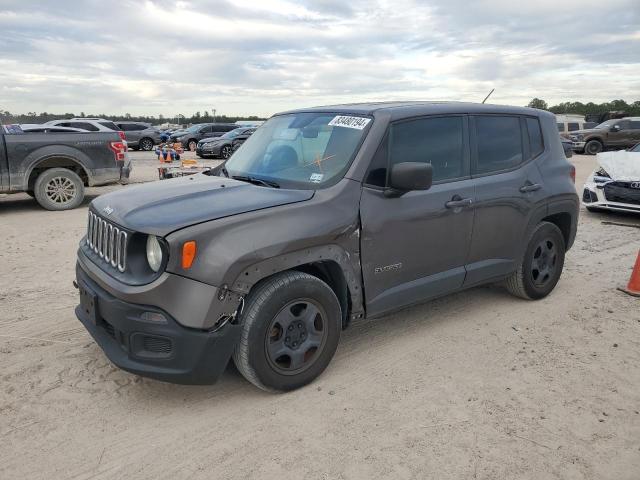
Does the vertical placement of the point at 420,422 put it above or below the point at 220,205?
below

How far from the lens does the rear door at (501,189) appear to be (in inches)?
167

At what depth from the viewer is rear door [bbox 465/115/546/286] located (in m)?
4.24

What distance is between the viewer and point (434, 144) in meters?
3.97

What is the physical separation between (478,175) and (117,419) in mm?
3173

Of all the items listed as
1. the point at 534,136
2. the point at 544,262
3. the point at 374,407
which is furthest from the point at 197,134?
the point at 374,407

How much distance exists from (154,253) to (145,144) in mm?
28677

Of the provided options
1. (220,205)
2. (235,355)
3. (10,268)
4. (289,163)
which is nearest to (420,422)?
(235,355)

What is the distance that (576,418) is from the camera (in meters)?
3.06

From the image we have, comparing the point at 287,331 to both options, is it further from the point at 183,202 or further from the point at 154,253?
the point at 183,202

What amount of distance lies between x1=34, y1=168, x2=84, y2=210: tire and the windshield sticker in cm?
736

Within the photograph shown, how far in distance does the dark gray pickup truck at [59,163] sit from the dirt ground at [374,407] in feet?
17.1

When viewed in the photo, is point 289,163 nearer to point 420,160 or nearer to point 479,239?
point 420,160

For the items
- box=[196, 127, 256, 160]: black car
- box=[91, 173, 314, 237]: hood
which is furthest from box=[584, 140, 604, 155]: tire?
box=[91, 173, 314, 237]: hood

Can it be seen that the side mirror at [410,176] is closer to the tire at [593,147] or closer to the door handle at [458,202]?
the door handle at [458,202]
